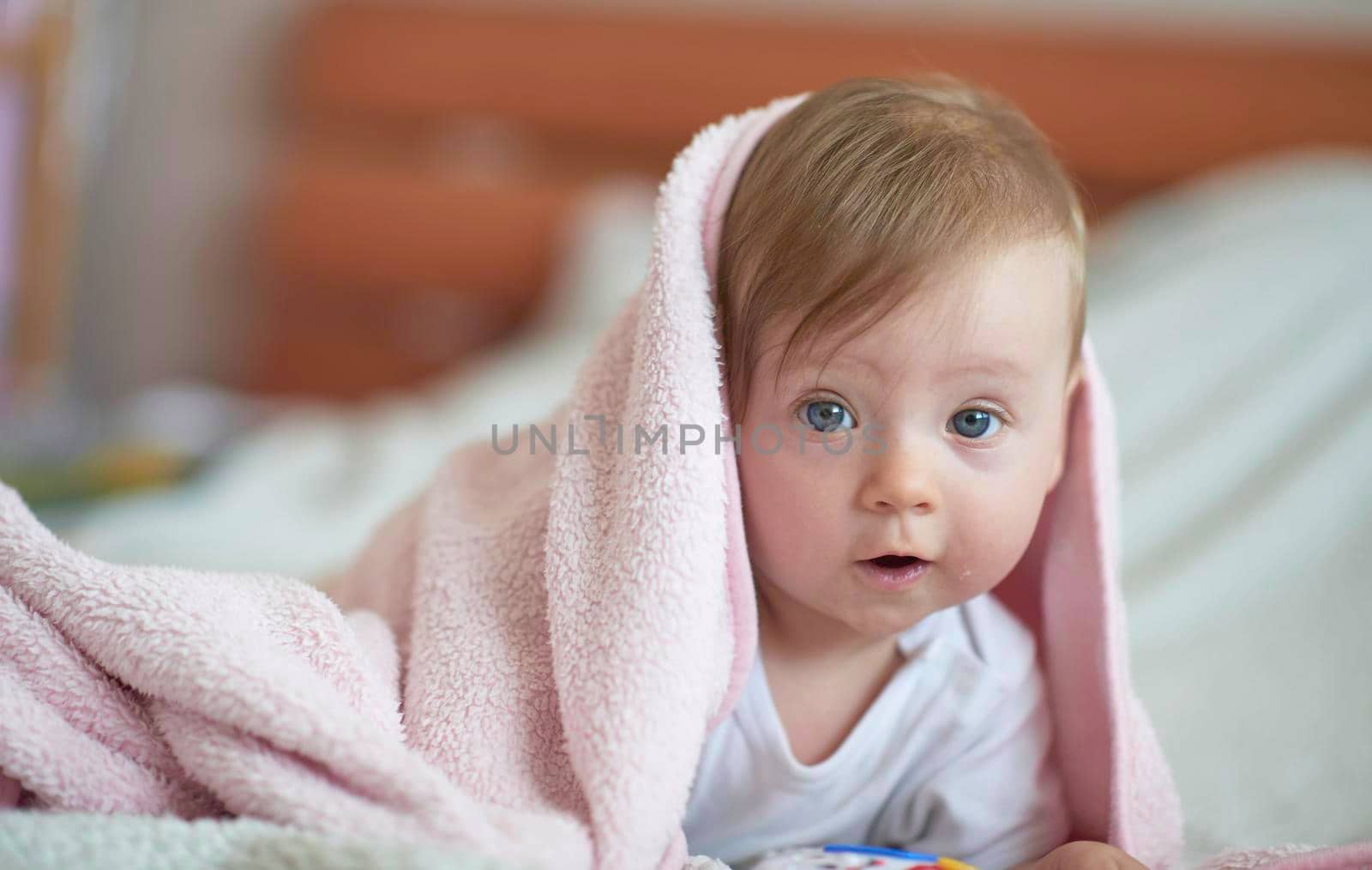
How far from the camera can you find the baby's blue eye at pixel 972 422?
2.40 feet

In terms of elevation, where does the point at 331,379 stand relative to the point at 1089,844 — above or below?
above

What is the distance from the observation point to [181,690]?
639mm

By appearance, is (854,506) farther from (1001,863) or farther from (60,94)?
(60,94)

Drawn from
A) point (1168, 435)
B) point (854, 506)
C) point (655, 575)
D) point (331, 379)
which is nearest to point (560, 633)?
point (655, 575)

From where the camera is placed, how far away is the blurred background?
131 centimetres

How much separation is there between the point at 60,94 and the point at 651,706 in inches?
91.4

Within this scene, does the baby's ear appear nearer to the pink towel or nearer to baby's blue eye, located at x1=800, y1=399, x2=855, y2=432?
the pink towel

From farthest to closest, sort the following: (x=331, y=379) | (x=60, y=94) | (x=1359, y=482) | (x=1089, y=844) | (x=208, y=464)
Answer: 1. (x=331, y=379)
2. (x=60, y=94)
3. (x=208, y=464)
4. (x=1359, y=482)
5. (x=1089, y=844)

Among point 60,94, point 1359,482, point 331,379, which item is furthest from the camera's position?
point 331,379

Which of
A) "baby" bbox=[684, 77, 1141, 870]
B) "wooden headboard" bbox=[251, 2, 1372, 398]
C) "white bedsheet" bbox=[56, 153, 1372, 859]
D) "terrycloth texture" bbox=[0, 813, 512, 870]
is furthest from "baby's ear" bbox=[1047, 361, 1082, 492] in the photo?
"wooden headboard" bbox=[251, 2, 1372, 398]

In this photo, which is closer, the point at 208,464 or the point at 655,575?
the point at 655,575

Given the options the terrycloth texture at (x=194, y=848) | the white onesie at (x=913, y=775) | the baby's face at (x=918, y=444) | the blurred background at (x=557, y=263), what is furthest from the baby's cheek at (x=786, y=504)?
the blurred background at (x=557, y=263)

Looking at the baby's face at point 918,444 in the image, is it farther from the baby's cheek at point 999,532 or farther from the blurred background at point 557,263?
the blurred background at point 557,263

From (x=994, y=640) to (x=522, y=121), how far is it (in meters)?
1.85
